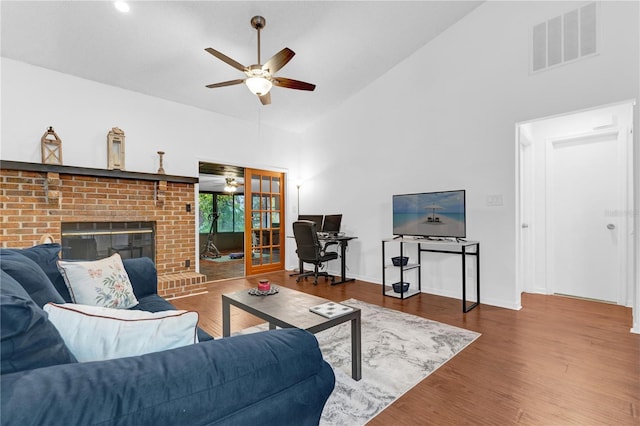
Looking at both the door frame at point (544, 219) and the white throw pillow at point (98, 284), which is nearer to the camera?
the white throw pillow at point (98, 284)

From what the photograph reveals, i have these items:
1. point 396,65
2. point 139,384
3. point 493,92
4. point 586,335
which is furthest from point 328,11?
point 586,335

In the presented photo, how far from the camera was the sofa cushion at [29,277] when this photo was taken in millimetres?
1300

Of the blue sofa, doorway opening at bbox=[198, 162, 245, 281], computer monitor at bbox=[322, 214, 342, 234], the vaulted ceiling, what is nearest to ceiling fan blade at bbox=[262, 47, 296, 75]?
the vaulted ceiling

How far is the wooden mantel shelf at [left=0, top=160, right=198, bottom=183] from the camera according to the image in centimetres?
324

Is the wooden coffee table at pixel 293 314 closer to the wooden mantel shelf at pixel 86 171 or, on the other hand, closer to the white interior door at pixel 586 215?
the wooden mantel shelf at pixel 86 171

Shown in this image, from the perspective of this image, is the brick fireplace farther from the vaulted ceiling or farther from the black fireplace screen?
the vaulted ceiling

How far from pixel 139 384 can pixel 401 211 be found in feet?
12.9

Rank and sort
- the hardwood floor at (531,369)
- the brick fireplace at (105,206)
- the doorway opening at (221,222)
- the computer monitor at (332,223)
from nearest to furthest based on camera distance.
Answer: the hardwood floor at (531,369), the brick fireplace at (105,206), the computer monitor at (332,223), the doorway opening at (221,222)

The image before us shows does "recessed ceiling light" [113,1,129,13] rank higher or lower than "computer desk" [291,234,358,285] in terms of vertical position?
higher

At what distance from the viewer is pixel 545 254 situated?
410 cm

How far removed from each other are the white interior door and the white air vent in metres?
1.11

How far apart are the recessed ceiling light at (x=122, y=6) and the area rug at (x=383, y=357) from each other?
3.14 m

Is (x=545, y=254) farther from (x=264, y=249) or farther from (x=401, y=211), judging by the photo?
(x=264, y=249)

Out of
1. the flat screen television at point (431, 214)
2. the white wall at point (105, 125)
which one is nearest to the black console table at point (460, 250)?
the flat screen television at point (431, 214)
